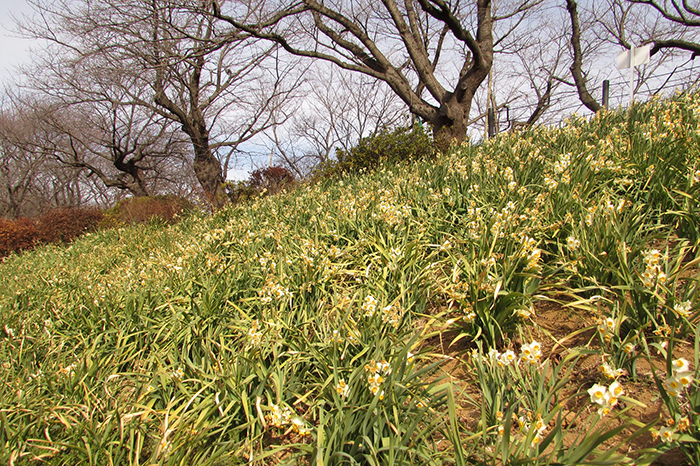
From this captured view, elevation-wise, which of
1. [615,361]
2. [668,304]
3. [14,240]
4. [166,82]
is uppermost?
[166,82]

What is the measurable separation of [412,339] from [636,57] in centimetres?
940

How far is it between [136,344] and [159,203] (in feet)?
30.1

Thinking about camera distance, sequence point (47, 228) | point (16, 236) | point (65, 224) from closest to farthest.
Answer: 1. point (16, 236)
2. point (47, 228)
3. point (65, 224)

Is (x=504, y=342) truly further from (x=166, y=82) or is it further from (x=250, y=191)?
(x=166, y=82)

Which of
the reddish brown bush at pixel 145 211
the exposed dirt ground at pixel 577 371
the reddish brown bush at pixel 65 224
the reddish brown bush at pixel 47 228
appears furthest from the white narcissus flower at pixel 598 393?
the reddish brown bush at pixel 65 224

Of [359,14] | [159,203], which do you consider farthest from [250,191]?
[359,14]

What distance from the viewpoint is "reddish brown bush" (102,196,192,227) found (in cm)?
996

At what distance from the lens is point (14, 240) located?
10117 millimetres

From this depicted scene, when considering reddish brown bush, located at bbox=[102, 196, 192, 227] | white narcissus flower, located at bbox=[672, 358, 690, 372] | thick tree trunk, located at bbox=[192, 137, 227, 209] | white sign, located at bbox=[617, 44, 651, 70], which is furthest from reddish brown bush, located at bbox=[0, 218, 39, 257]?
white sign, located at bbox=[617, 44, 651, 70]

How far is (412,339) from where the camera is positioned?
185cm

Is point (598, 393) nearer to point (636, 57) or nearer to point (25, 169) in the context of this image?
point (636, 57)

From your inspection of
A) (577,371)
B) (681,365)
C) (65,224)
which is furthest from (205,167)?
(681,365)

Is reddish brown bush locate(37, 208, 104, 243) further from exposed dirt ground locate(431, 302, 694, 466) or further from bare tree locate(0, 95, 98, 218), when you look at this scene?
exposed dirt ground locate(431, 302, 694, 466)

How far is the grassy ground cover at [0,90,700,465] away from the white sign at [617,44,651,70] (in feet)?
18.5
